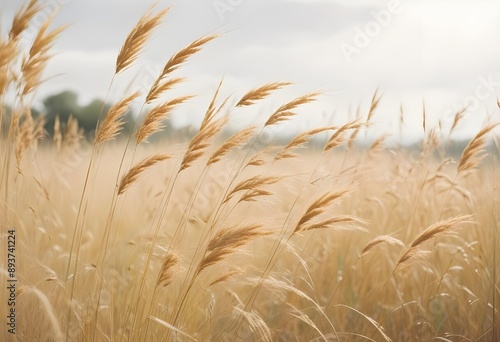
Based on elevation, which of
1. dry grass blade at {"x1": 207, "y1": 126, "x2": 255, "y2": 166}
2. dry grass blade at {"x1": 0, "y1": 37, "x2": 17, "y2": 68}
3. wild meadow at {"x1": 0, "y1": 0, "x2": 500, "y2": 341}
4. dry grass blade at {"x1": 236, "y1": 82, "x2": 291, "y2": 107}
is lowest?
wild meadow at {"x1": 0, "y1": 0, "x2": 500, "y2": 341}

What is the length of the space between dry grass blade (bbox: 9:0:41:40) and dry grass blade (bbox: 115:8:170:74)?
41cm

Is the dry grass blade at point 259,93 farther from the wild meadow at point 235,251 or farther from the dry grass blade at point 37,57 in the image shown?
the dry grass blade at point 37,57

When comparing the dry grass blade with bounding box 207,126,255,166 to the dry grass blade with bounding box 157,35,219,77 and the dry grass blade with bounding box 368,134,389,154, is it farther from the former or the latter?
the dry grass blade with bounding box 368,134,389,154

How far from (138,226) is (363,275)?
1675mm

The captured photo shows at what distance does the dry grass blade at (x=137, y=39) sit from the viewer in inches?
76.7

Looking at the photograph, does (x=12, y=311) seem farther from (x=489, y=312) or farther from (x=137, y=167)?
(x=489, y=312)

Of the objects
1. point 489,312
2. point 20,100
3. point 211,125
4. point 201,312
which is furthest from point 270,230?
point 489,312

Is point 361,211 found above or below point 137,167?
below

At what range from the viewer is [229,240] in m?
1.64

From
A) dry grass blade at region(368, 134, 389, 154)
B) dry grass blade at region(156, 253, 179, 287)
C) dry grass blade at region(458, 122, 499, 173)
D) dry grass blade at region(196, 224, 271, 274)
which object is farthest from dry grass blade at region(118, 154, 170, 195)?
dry grass blade at region(368, 134, 389, 154)

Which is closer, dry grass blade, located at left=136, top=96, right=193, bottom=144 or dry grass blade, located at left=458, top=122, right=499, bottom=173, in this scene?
dry grass blade, located at left=136, top=96, right=193, bottom=144

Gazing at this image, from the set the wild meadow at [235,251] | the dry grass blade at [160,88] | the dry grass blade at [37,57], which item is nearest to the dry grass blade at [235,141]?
the wild meadow at [235,251]

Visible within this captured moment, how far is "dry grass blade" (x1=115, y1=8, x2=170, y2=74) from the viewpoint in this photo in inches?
76.7

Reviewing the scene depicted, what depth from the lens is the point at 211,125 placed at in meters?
1.86
